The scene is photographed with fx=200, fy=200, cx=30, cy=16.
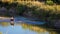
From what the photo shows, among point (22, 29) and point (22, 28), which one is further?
point (22, 28)

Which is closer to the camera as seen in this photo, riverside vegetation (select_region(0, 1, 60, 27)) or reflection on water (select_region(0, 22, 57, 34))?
reflection on water (select_region(0, 22, 57, 34))

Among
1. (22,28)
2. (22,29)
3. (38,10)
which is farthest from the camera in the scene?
(38,10)

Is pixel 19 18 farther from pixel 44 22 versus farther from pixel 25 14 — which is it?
pixel 44 22

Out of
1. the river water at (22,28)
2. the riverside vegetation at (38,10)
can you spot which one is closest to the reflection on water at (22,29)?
the river water at (22,28)

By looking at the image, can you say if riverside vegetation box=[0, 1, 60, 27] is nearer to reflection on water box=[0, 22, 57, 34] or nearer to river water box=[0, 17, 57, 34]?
river water box=[0, 17, 57, 34]

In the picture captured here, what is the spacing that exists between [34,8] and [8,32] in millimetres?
5064

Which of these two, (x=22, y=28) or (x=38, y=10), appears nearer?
(x=22, y=28)

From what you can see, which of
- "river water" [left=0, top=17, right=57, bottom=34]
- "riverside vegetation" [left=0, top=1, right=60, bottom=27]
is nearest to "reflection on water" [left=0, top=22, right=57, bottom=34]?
"river water" [left=0, top=17, right=57, bottom=34]

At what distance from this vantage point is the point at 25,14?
51.9 feet

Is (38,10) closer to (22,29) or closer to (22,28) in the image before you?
(22,28)

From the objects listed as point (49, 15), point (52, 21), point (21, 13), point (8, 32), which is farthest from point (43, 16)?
point (8, 32)

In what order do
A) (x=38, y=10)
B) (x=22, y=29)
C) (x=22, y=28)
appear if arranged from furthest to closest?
(x=38, y=10) → (x=22, y=28) → (x=22, y=29)

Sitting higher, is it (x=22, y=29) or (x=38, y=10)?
(x=38, y=10)

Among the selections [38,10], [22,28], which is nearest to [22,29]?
[22,28]
